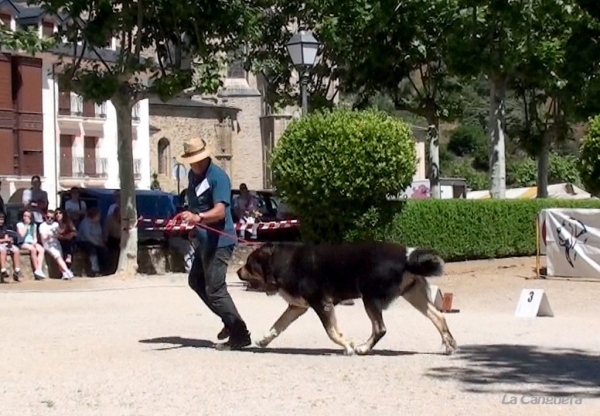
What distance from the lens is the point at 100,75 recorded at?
24.9 m

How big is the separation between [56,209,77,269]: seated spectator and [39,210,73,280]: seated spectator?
0.62ft

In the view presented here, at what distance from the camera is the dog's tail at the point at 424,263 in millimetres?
11797

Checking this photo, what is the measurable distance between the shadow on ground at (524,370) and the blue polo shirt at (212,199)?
255 cm

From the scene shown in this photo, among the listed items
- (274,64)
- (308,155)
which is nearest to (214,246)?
(308,155)

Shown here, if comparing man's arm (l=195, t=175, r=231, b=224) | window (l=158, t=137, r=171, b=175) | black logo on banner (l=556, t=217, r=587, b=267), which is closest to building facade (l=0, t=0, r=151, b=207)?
window (l=158, t=137, r=171, b=175)

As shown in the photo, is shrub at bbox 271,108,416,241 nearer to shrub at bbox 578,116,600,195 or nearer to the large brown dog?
shrub at bbox 578,116,600,195

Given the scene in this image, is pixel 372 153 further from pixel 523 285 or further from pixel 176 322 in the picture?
pixel 176 322

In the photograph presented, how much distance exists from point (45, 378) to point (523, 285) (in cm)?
1387

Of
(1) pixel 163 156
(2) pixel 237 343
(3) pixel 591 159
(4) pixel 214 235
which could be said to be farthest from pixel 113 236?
(1) pixel 163 156

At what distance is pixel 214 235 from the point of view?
12.2 metres

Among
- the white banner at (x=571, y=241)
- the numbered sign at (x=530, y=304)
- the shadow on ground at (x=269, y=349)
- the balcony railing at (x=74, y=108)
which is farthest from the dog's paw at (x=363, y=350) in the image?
the balcony railing at (x=74, y=108)

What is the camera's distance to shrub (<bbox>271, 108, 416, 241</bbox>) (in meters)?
21.8

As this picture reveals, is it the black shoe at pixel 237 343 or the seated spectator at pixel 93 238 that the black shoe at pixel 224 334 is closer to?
the black shoe at pixel 237 343

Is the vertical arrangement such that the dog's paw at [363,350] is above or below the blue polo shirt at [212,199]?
below
